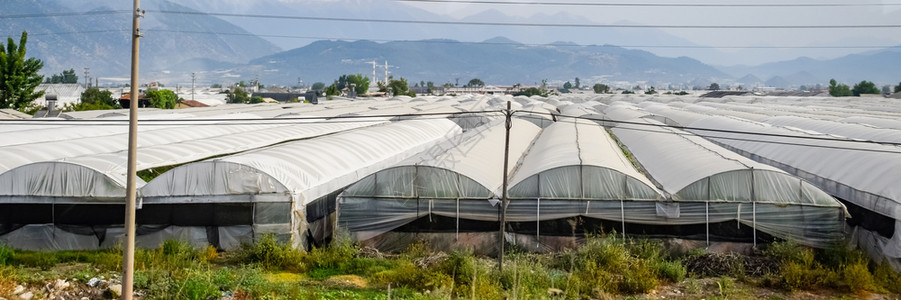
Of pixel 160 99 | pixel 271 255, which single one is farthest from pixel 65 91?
pixel 271 255

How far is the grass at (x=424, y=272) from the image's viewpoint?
1187cm

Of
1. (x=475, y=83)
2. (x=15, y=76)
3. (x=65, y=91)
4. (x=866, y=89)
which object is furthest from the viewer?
(x=475, y=83)

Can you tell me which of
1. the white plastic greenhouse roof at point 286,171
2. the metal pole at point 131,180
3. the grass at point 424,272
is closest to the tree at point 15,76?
the white plastic greenhouse roof at point 286,171

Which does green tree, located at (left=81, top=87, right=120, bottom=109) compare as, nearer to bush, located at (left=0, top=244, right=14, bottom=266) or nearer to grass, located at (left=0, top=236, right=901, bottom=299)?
bush, located at (left=0, top=244, right=14, bottom=266)

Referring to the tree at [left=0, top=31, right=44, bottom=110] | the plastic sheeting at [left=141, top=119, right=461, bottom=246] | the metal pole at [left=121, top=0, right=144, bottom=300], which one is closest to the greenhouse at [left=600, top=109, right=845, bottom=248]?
the plastic sheeting at [left=141, top=119, right=461, bottom=246]

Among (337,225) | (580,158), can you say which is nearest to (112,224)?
(337,225)

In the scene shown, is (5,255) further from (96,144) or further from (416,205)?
(416,205)

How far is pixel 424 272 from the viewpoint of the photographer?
12.7m

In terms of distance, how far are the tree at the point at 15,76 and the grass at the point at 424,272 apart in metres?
31.2

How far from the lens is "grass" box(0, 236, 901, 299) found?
11.9m

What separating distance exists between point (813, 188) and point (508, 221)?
247 inches

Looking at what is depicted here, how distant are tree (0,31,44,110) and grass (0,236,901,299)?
31229 millimetres

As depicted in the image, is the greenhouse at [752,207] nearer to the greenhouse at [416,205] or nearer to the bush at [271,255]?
the greenhouse at [416,205]

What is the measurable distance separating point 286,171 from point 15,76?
33338mm
